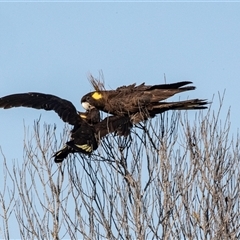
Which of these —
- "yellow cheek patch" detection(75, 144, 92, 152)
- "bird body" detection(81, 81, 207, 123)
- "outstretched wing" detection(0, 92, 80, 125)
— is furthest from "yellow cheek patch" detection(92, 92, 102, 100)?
"yellow cheek patch" detection(75, 144, 92, 152)

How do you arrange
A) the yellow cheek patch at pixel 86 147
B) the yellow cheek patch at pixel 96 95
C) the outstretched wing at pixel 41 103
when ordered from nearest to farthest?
the yellow cheek patch at pixel 86 147 → the outstretched wing at pixel 41 103 → the yellow cheek patch at pixel 96 95

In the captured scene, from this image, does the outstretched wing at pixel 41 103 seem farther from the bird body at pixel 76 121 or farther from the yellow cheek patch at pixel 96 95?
the yellow cheek patch at pixel 96 95

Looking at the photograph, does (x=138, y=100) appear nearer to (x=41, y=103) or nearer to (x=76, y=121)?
(x=76, y=121)

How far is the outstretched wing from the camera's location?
11.4 meters

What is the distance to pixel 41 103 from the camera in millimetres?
11531

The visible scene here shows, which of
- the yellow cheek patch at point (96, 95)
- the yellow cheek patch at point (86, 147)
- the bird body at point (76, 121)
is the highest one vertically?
the yellow cheek patch at point (96, 95)

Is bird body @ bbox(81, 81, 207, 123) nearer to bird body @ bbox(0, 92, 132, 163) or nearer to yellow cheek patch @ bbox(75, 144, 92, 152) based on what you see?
bird body @ bbox(0, 92, 132, 163)

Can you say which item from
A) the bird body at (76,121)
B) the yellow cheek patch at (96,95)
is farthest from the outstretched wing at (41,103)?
the yellow cheek patch at (96,95)

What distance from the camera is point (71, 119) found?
1117 centimetres

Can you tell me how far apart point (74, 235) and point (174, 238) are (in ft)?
4.29

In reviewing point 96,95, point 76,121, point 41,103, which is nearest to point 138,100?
point 96,95

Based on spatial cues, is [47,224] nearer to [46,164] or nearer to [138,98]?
[46,164]

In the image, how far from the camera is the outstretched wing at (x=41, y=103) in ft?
37.3

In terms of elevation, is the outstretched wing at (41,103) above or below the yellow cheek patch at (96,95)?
below
